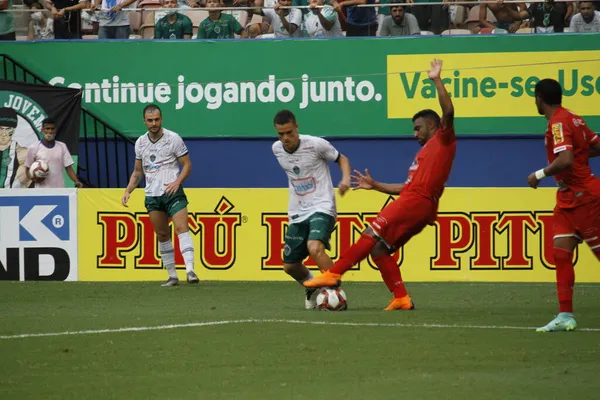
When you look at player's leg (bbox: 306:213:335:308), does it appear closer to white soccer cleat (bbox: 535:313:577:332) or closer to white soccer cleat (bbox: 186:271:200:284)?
white soccer cleat (bbox: 535:313:577:332)

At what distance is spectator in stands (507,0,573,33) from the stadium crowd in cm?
2

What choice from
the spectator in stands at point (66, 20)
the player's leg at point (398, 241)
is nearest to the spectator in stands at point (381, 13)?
the spectator in stands at point (66, 20)

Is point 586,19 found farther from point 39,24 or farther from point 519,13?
point 39,24

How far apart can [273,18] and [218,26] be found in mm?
1005

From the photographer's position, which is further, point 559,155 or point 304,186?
point 304,186

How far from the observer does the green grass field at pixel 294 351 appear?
714cm

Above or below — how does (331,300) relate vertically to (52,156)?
below

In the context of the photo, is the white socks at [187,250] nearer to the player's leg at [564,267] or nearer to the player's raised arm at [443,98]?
the player's raised arm at [443,98]

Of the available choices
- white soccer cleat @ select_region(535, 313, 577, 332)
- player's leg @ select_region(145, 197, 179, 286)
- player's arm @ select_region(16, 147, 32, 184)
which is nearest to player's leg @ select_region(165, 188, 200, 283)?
player's leg @ select_region(145, 197, 179, 286)

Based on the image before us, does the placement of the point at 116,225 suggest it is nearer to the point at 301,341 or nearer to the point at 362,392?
the point at 301,341

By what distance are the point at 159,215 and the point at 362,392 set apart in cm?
896

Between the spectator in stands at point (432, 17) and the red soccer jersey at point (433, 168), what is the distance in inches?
396

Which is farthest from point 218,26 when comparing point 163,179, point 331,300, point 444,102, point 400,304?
point 444,102

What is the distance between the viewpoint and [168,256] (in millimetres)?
15852
